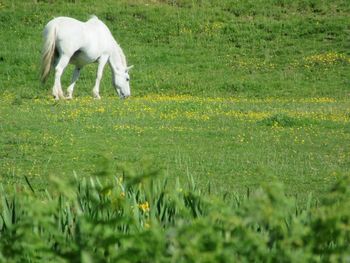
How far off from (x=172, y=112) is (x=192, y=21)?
13994 mm

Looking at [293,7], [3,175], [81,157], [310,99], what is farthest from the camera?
[293,7]

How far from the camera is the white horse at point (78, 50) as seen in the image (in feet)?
64.7

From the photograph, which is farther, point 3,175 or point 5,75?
point 5,75

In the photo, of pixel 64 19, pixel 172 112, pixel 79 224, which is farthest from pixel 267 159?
pixel 64 19

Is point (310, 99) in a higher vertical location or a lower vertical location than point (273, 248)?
lower

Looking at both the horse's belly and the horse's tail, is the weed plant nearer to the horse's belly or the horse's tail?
the horse's tail

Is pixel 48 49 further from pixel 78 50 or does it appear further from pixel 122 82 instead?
pixel 122 82

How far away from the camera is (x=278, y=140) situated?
14.1m

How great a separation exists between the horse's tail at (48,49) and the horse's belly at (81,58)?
1468mm

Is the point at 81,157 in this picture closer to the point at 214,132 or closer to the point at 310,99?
the point at 214,132

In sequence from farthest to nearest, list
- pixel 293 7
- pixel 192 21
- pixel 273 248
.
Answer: pixel 293 7 → pixel 192 21 → pixel 273 248

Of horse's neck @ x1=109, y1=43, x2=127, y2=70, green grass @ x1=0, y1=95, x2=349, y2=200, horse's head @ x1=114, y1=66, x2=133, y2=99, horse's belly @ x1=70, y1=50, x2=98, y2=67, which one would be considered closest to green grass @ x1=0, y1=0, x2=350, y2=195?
green grass @ x1=0, y1=95, x2=349, y2=200

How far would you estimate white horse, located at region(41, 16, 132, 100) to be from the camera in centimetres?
1972

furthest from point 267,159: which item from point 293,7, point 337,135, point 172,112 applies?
point 293,7
